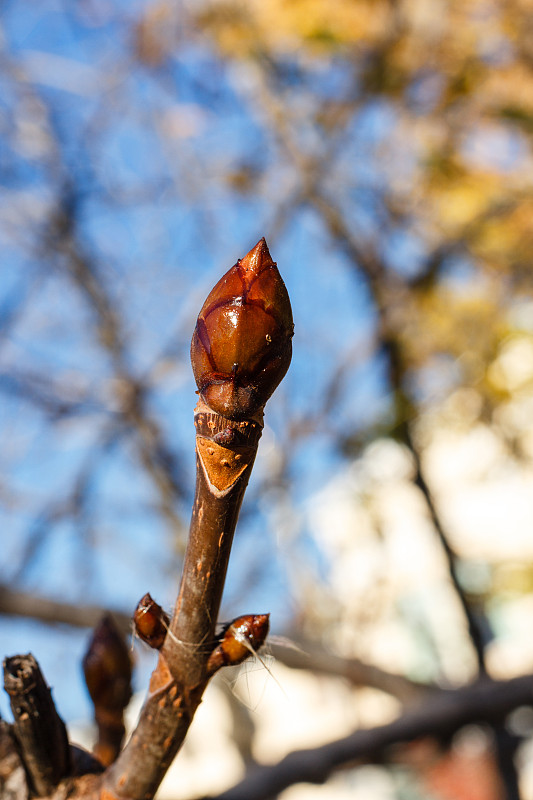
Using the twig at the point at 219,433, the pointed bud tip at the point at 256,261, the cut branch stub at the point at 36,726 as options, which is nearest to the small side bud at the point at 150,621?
the twig at the point at 219,433

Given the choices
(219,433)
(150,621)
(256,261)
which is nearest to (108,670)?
(150,621)

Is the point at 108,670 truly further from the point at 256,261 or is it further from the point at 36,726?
the point at 256,261

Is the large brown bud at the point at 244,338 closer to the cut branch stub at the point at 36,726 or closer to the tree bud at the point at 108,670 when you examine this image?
the cut branch stub at the point at 36,726

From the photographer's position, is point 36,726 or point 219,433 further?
point 36,726

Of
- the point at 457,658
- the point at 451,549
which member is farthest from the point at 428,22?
the point at 457,658

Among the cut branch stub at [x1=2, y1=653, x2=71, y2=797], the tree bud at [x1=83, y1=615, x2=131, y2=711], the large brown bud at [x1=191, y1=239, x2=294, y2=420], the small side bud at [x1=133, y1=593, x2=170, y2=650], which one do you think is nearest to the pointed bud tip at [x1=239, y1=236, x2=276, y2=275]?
the large brown bud at [x1=191, y1=239, x2=294, y2=420]

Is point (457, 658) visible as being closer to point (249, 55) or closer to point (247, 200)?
point (247, 200)

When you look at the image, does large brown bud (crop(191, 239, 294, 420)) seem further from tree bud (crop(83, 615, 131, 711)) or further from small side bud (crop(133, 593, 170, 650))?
tree bud (crop(83, 615, 131, 711))
